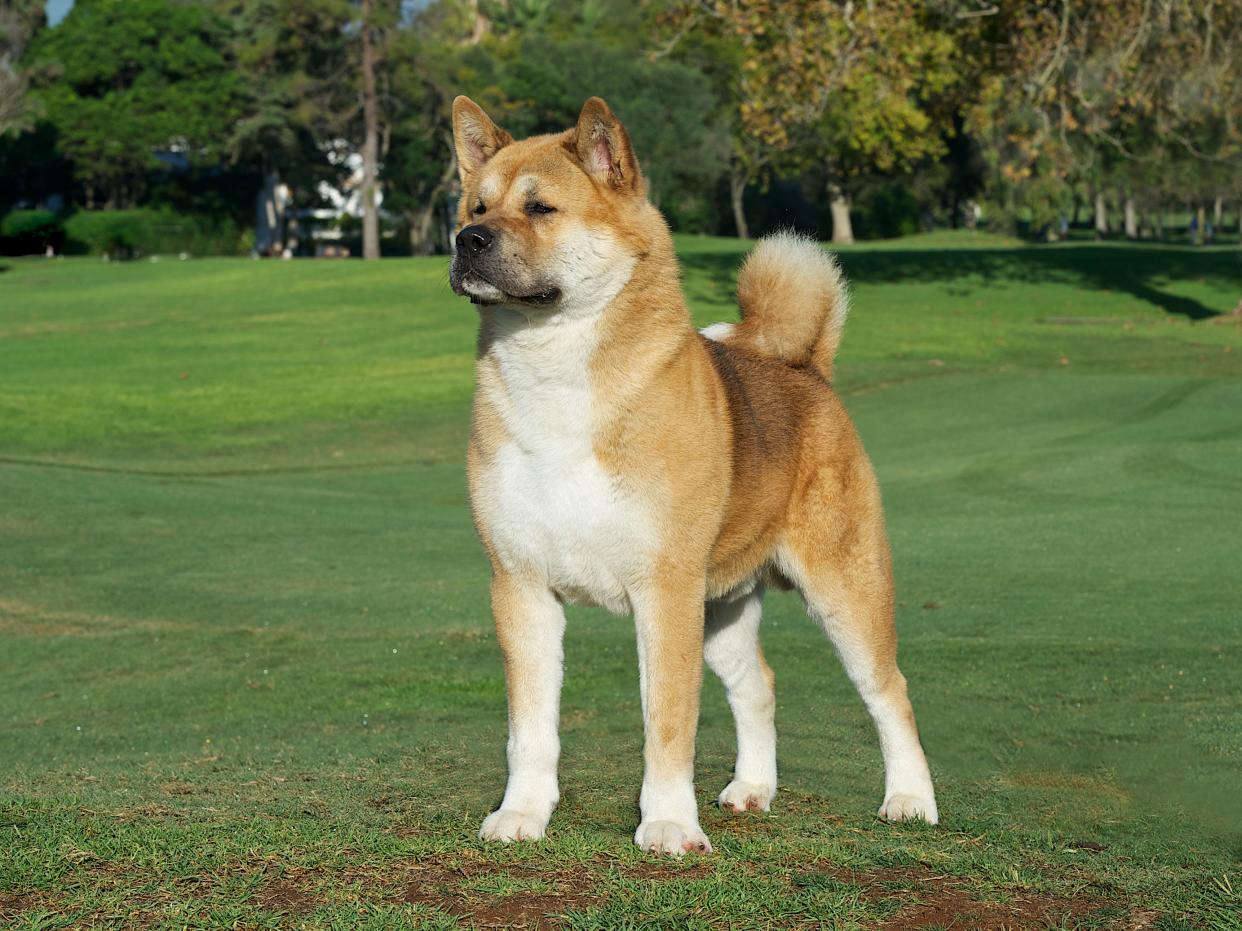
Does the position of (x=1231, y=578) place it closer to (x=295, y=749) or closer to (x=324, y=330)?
(x=295, y=749)

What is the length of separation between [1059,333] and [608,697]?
23.1 m

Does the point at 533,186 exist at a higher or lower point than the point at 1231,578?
→ higher

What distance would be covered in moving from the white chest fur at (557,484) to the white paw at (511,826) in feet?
2.53

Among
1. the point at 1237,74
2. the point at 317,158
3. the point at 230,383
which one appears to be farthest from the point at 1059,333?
the point at 317,158

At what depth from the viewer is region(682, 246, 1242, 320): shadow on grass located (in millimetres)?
37531

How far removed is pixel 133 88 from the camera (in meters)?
74.8

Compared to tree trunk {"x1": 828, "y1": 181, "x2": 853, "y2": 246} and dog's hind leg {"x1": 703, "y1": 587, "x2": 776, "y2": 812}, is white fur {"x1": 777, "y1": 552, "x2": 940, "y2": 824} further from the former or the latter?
tree trunk {"x1": 828, "y1": 181, "x2": 853, "y2": 246}

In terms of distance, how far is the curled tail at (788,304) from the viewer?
701 cm

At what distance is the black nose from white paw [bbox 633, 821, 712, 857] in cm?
199

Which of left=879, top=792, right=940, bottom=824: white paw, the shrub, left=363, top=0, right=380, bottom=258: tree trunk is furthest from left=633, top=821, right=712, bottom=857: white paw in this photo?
the shrub

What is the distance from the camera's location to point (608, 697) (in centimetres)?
955

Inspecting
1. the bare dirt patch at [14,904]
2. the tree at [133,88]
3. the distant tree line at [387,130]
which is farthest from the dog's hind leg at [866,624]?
the tree at [133,88]

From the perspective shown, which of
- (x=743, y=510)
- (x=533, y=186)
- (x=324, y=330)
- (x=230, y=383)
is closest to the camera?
(x=533, y=186)

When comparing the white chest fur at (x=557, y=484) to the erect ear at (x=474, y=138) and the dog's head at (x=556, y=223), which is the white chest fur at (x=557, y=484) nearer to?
the dog's head at (x=556, y=223)
